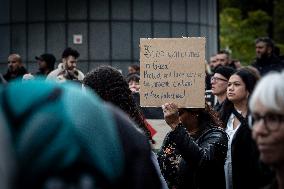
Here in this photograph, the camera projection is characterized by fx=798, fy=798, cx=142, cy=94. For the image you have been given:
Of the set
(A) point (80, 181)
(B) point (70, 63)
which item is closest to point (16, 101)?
(A) point (80, 181)

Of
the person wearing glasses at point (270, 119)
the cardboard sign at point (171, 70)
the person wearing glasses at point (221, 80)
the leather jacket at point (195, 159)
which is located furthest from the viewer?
the person wearing glasses at point (221, 80)

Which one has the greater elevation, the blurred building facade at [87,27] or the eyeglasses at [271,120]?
the blurred building facade at [87,27]

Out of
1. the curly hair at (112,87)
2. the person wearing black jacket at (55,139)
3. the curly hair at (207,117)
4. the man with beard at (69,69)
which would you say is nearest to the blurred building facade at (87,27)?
the man with beard at (69,69)

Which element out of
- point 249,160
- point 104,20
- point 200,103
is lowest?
point 249,160

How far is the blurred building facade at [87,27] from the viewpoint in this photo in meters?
20.4

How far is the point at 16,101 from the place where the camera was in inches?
66.8

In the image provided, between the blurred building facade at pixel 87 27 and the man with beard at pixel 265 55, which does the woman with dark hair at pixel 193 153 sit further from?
the blurred building facade at pixel 87 27

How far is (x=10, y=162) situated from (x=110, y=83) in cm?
271

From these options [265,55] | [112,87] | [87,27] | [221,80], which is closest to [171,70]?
[221,80]

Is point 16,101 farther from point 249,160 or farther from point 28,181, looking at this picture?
point 249,160

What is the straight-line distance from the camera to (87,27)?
67.1 ft

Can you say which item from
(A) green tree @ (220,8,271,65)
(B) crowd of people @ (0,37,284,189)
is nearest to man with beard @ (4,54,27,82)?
(B) crowd of people @ (0,37,284,189)

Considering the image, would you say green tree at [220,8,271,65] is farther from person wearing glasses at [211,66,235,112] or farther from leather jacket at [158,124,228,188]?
leather jacket at [158,124,228,188]

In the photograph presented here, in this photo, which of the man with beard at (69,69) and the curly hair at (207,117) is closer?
the curly hair at (207,117)
